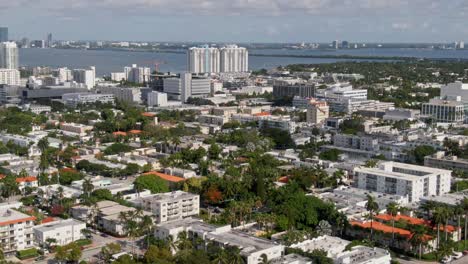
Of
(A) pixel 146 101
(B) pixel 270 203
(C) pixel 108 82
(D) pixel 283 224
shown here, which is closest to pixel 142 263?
(D) pixel 283 224

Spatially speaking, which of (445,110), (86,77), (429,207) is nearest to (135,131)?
(445,110)

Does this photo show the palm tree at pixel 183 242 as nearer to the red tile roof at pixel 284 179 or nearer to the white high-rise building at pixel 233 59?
the red tile roof at pixel 284 179

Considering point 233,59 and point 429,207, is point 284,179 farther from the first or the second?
point 233,59

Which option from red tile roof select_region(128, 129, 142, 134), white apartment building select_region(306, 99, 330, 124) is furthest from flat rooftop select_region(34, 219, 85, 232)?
white apartment building select_region(306, 99, 330, 124)

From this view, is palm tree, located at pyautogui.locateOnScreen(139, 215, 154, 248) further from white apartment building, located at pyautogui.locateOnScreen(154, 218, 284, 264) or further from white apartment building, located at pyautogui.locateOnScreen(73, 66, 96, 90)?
white apartment building, located at pyautogui.locateOnScreen(73, 66, 96, 90)

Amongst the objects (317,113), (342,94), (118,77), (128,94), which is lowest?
(317,113)

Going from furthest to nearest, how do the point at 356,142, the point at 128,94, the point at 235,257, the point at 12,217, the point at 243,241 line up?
the point at 128,94 → the point at 356,142 → the point at 12,217 → the point at 243,241 → the point at 235,257
